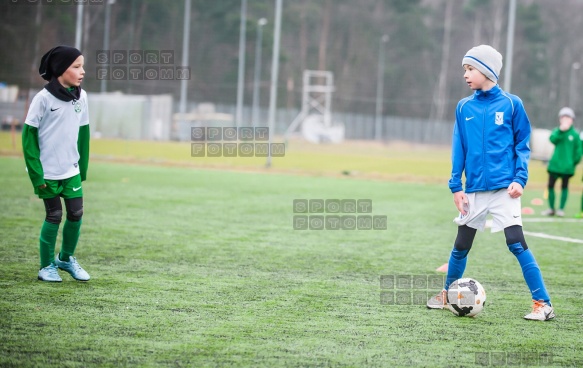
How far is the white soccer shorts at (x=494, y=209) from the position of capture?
5703mm

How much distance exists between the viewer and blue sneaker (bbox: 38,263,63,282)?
6418 mm

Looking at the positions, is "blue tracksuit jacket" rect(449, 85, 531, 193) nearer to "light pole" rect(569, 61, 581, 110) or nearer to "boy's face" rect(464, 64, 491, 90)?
"boy's face" rect(464, 64, 491, 90)

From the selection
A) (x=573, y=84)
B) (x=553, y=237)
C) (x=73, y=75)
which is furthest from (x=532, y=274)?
(x=573, y=84)

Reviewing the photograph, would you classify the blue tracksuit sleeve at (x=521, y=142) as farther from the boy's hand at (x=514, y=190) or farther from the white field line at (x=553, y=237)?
the white field line at (x=553, y=237)

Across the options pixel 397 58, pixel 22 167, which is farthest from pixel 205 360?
pixel 397 58

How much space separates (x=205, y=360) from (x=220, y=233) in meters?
5.62

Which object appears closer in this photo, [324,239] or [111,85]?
[324,239]

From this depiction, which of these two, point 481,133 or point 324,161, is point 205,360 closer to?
point 481,133

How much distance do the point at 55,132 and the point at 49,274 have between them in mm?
1201

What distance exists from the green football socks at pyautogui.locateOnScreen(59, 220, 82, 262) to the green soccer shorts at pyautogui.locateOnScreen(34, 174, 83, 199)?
248 mm

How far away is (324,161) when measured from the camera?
28.5 meters

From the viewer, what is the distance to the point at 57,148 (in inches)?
253

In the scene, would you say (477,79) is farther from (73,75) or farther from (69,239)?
(69,239)

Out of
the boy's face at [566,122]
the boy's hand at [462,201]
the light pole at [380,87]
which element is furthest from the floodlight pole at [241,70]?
the boy's hand at [462,201]
